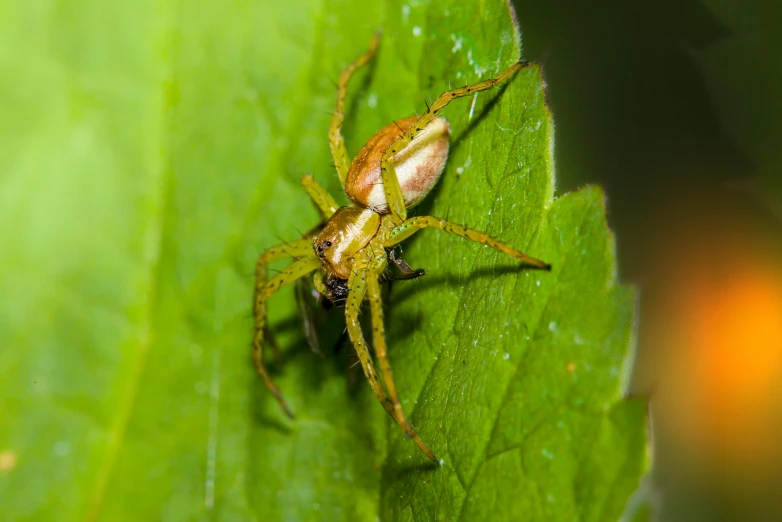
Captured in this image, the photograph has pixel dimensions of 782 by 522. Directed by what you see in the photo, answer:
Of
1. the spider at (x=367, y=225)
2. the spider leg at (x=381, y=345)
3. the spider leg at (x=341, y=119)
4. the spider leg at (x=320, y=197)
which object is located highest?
the spider leg at (x=341, y=119)

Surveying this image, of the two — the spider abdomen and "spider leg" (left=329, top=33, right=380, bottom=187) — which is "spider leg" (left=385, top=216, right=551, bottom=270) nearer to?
the spider abdomen

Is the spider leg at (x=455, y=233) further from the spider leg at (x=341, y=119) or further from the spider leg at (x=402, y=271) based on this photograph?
the spider leg at (x=341, y=119)

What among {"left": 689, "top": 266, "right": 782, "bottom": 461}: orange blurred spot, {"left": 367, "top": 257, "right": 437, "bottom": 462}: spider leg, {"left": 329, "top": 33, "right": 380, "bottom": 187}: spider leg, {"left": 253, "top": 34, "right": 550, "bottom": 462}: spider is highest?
{"left": 329, "top": 33, "right": 380, "bottom": 187}: spider leg

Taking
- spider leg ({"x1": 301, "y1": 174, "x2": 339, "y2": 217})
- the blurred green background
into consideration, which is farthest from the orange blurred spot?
spider leg ({"x1": 301, "y1": 174, "x2": 339, "y2": 217})

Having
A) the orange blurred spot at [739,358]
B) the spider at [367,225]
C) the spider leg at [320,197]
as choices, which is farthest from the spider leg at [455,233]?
the orange blurred spot at [739,358]

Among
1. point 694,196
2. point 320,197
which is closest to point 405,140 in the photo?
point 320,197

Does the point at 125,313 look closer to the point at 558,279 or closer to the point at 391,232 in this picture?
the point at 391,232

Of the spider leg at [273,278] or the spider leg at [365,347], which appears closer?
the spider leg at [365,347]
